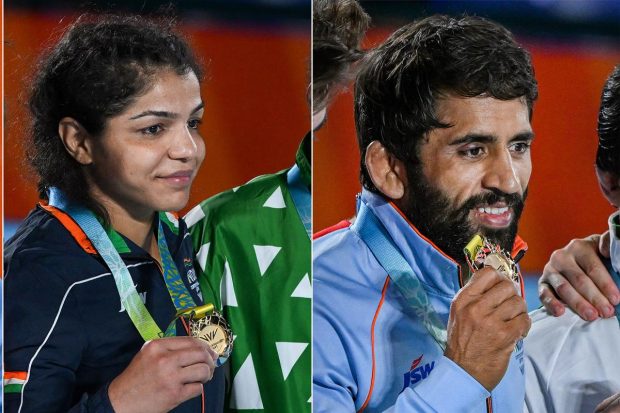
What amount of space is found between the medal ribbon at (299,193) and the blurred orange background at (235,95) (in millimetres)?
30

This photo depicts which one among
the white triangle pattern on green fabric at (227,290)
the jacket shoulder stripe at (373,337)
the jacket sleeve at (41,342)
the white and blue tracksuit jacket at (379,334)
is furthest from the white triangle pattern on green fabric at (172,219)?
the jacket shoulder stripe at (373,337)

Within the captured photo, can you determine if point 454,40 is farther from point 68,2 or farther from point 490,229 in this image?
point 68,2

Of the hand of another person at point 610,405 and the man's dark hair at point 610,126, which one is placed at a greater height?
the man's dark hair at point 610,126

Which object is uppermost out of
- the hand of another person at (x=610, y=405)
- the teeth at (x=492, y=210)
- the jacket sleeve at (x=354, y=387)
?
the teeth at (x=492, y=210)

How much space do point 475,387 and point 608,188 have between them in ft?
Answer: 2.19

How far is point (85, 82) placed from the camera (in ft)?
7.05

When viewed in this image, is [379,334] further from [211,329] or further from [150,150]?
[150,150]

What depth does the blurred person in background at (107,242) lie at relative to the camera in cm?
208

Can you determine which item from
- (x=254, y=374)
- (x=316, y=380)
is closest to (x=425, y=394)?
(x=316, y=380)

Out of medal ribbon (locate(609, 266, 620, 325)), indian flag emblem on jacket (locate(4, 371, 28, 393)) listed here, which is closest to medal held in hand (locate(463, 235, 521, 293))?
medal ribbon (locate(609, 266, 620, 325))

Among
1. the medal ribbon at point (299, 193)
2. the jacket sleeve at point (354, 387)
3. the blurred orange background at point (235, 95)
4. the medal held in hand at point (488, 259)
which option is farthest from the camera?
the medal ribbon at point (299, 193)

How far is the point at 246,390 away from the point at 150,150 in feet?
2.09

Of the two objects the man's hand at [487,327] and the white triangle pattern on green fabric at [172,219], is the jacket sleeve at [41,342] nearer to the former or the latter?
the white triangle pattern on green fabric at [172,219]

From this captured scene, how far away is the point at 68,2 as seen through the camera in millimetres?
2256
